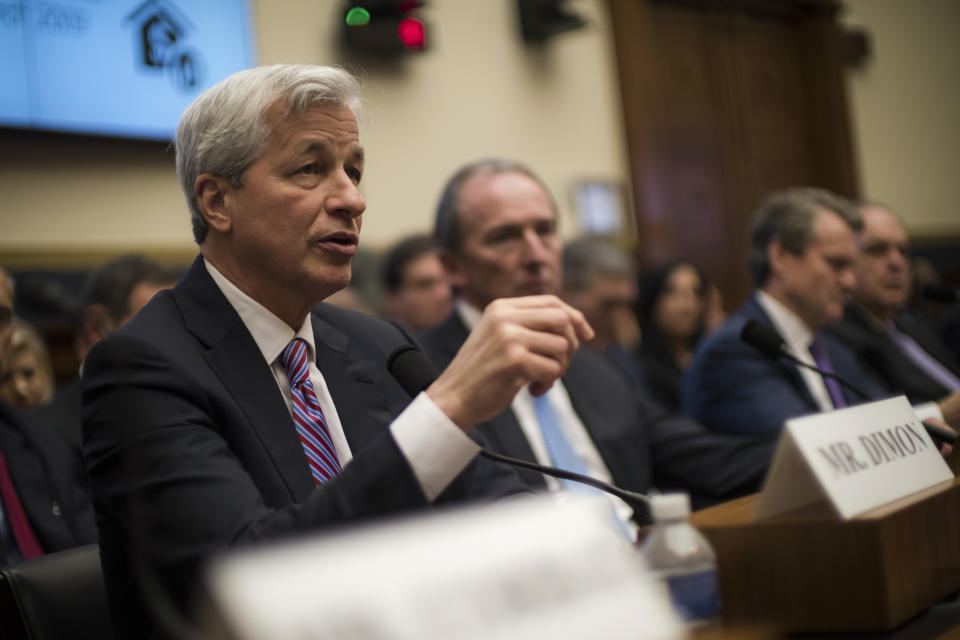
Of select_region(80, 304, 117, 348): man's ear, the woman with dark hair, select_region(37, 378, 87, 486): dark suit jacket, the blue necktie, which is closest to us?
the blue necktie

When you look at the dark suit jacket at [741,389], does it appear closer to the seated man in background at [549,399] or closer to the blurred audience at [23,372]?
the seated man in background at [549,399]

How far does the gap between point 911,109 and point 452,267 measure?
585 cm

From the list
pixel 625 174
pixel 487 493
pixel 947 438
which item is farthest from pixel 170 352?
pixel 625 174

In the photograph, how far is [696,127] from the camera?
222 inches

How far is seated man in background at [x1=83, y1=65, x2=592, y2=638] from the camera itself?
3.57 ft

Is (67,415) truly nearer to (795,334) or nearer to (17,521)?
(17,521)

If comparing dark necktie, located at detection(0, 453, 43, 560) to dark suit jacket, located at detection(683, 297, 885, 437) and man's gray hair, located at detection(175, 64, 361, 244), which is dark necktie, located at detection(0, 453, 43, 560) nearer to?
man's gray hair, located at detection(175, 64, 361, 244)

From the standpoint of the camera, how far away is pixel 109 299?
2781mm

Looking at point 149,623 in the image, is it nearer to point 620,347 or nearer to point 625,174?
point 620,347

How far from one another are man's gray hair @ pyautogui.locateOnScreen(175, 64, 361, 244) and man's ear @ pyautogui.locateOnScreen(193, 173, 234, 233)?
0.01 meters

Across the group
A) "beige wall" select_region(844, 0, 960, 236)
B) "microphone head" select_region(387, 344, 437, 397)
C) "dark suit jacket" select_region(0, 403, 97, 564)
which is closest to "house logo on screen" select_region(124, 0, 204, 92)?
"dark suit jacket" select_region(0, 403, 97, 564)

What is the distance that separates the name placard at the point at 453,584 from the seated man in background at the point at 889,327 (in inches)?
101

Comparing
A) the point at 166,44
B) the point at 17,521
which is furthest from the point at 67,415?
the point at 166,44

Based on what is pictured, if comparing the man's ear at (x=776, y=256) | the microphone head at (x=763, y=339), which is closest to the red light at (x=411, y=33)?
the man's ear at (x=776, y=256)
